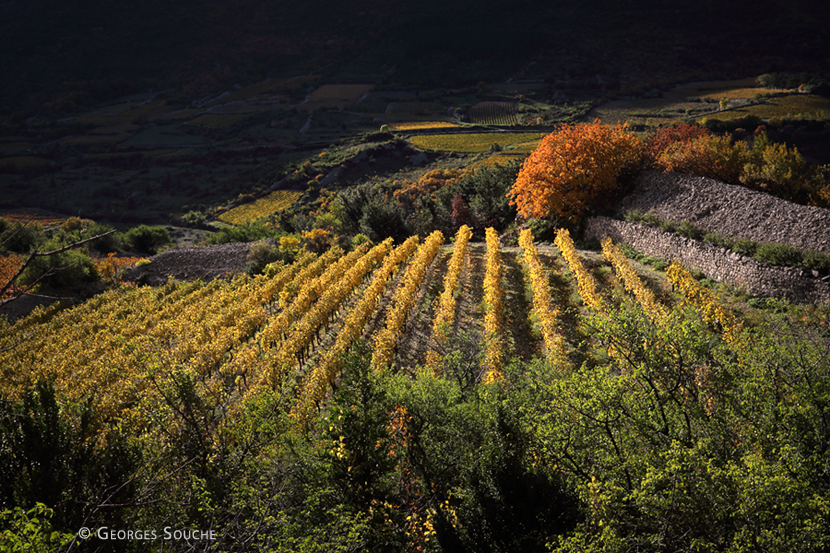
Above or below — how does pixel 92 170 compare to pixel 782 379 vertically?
above

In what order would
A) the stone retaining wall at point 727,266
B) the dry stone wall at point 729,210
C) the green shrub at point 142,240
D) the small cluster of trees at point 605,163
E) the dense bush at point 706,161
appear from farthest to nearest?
the green shrub at point 142,240 < the small cluster of trees at point 605,163 < the dense bush at point 706,161 < the dry stone wall at point 729,210 < the stone retaining wall at point 727,266

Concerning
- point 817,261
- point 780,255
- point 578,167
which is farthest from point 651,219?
point 817,261

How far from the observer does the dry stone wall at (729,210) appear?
18.3m

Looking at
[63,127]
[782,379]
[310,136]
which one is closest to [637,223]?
[782,379]

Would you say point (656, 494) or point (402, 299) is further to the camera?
point (402, 299)

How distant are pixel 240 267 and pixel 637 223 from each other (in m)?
30.1

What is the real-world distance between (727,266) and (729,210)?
196 inches

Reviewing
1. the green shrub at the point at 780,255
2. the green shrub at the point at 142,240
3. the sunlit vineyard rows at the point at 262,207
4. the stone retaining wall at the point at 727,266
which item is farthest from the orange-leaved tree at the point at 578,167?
the sunlit vineyard rows at the point at 262,207

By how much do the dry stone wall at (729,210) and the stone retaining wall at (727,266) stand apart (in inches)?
75.8

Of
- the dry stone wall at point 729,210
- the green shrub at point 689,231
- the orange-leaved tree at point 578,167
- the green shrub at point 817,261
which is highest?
the orange-leaved tree at point 578,167

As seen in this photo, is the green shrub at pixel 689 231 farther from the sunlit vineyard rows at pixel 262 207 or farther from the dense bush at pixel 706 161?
the sunlit vineyard rows at pixel 262 207

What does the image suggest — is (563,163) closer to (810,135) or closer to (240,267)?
(240,267)

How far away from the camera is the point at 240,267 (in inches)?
1304

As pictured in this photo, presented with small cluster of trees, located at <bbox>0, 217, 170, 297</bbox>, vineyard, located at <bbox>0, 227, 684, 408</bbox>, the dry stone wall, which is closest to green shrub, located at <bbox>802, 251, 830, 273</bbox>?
the dry stone wall
